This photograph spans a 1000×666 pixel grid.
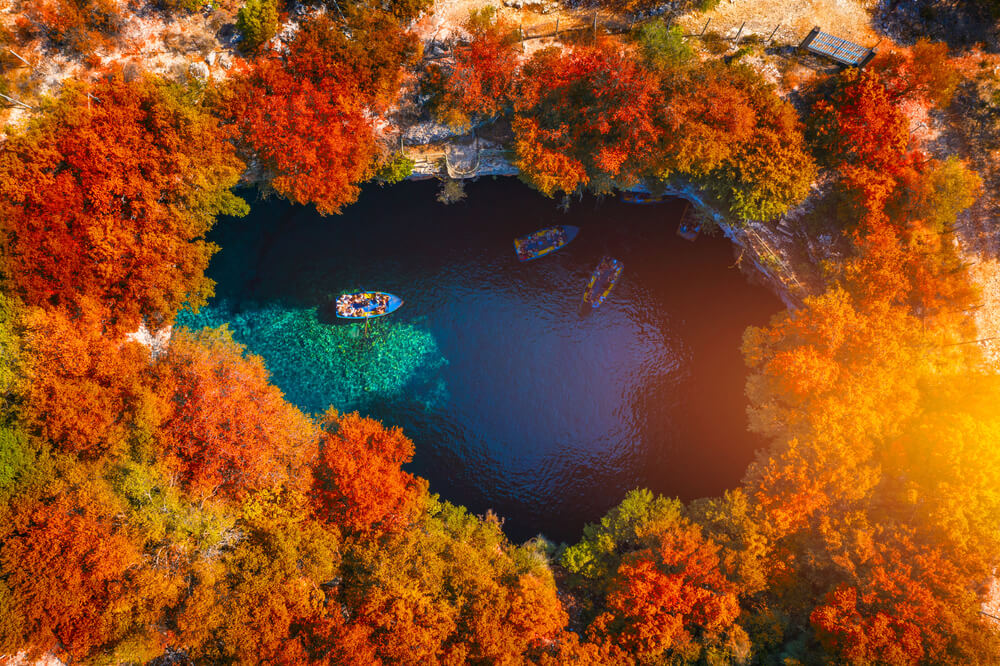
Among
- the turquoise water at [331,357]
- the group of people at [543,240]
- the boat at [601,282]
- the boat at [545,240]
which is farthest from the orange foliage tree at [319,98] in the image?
the boat at [601,282]

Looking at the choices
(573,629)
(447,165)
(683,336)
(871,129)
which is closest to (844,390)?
(683,336)

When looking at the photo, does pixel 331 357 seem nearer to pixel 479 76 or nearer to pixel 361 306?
pixel 361 306

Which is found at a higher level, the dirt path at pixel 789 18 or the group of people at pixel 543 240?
the dirt path at pixel 789 18

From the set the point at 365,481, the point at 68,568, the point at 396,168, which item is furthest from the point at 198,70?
the point at 68,568

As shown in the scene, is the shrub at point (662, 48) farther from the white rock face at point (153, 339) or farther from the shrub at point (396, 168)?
the white rock face at point (153, 339)

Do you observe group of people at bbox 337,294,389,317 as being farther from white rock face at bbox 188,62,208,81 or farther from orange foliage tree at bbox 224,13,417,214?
white rock face at bbox 188,62,208,81

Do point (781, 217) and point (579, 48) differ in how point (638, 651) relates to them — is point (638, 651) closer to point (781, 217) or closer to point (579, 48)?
point (781, 217)
